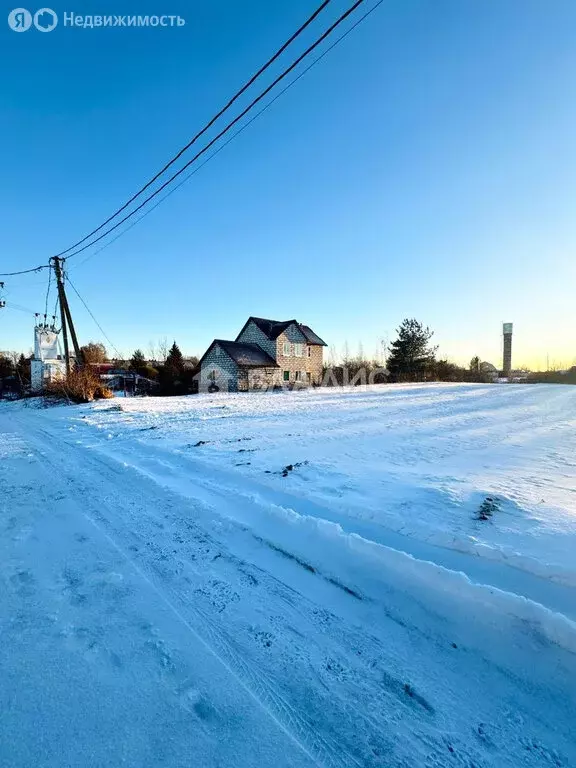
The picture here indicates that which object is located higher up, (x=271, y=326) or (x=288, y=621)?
(x=271, y=326)

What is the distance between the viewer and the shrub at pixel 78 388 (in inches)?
634

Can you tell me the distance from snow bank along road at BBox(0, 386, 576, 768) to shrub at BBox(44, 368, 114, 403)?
1273cm

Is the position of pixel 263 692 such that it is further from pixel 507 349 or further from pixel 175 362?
pixel 507 349

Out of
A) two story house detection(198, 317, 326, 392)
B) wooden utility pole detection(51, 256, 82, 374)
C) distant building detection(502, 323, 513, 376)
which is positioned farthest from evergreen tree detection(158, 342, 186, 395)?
distant building detection(502, 323, 513, 376)

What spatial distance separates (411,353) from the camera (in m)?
35.2

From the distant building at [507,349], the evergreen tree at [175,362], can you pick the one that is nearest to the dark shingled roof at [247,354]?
the evergreen tree at [175,362]

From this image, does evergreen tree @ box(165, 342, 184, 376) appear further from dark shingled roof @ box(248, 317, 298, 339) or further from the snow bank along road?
the snow bank along road

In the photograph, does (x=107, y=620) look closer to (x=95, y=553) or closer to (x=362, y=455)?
(x=95, y=553)

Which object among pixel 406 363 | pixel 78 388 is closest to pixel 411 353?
pixel 406 363

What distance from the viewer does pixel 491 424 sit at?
974cm

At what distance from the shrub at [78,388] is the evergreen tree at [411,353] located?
27.5 meters

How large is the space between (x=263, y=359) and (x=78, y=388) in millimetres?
13105

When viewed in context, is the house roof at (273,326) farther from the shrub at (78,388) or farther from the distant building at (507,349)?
the distant building at (507,349)

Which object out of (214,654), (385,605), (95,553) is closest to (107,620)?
(214,654)
